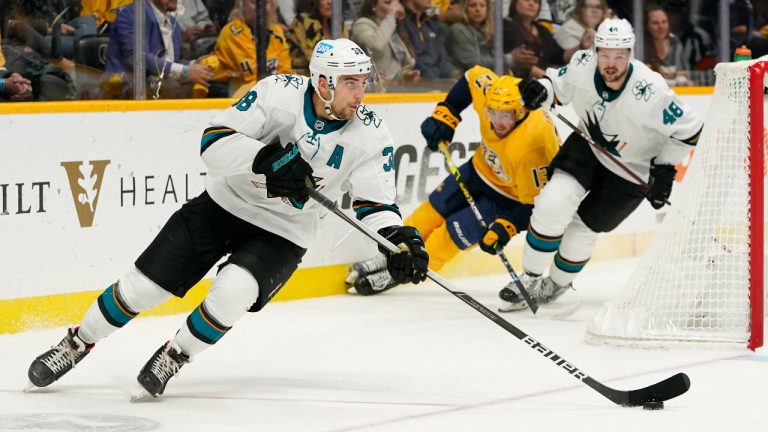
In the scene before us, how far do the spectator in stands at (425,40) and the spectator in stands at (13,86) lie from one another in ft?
7.21

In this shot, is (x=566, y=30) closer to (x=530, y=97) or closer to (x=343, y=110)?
(x=530, y=97)

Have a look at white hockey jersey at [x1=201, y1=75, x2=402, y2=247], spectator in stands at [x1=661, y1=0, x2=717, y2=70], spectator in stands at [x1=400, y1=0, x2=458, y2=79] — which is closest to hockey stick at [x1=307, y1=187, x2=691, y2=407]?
white hockey jersey at [x1=201, y1=75, x2=402, y2=247]

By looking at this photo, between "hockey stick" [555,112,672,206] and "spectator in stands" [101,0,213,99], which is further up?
"spectator in stands" [101,0,213,99]

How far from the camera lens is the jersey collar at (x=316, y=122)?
3982 millimetres

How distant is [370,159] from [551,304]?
2.13m

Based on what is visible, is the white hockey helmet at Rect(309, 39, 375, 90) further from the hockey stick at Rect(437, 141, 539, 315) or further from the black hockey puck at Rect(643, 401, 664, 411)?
the hockey stick at Rect(437, 141, 539, 315)

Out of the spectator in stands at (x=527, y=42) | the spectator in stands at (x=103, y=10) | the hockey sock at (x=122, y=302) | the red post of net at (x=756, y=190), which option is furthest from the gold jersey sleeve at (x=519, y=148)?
the hockey sock at (x=122, y=302)

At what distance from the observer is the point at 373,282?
620cm

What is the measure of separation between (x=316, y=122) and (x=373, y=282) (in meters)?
2.28

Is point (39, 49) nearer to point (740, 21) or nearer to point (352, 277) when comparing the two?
point (352, 277)

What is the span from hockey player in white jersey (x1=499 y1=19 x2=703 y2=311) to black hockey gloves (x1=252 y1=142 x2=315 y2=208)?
2003 mm

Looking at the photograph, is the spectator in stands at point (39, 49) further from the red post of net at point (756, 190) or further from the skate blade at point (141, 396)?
the red post of net at point (756, 190)

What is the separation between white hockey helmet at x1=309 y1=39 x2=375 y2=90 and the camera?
390cm

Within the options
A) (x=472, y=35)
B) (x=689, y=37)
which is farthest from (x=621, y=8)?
(x=472, y=35)
